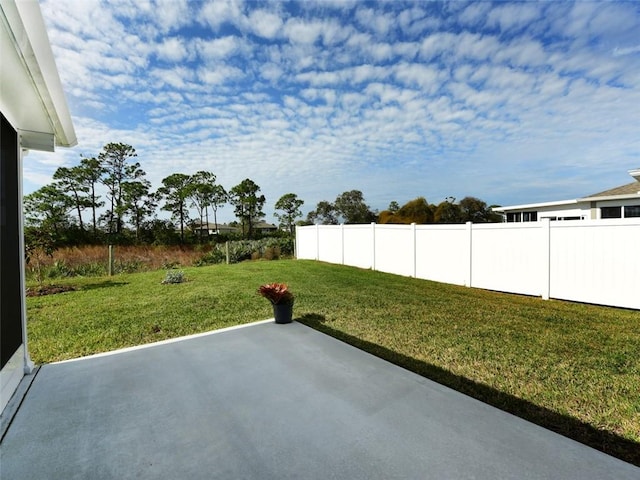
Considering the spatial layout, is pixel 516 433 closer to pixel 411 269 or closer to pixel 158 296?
pixel 158 296

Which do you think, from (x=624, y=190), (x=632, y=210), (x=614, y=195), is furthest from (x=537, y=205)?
(x=632, y=210)

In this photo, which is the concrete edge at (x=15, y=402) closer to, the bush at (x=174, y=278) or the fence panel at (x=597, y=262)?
the bush at (x=174, y=278)

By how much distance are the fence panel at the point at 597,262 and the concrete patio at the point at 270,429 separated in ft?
17.2

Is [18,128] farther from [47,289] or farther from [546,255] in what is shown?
[546,255]

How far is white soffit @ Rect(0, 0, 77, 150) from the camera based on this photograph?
1.43 meters

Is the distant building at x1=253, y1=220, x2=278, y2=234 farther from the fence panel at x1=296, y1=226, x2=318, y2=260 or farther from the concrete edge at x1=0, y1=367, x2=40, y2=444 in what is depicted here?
the concrete edge at x1=0, y1=367, x2=40, y2=444

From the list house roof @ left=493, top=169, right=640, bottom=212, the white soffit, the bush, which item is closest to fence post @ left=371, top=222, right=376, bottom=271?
the bush

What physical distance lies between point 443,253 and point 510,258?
1.67 metres

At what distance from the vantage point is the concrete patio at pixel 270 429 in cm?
152

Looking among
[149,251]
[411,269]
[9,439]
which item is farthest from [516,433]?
[149,251]

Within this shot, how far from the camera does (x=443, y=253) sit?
8.13 m

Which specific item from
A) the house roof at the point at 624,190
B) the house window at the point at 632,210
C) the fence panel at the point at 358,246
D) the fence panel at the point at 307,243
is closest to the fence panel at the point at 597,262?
the fence panel at the point at 358,246

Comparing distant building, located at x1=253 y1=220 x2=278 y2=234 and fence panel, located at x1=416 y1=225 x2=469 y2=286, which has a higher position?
distant building, located at x1=253 y1=220 x2=278 y2=234

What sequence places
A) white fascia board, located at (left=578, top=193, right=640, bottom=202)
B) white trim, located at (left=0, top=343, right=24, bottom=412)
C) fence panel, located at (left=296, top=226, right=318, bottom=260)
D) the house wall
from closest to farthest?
white trim, located at (left=0, top=343, right=24, bottom=412)
the house wall
white fascia board, located at (left=578, top=193, right=640, bottom=202)
fence panel, located at (left=296, top=226, right=318, bottom=260)
